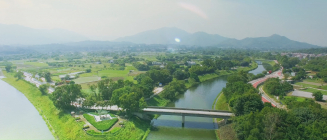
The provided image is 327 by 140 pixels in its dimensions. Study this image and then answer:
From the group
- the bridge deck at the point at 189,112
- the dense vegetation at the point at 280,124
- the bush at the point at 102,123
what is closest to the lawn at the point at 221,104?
the bridge deck at the point at 189,112

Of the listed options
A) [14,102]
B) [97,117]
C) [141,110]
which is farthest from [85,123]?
[14,102]

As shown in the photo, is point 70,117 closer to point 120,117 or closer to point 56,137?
point 56,137

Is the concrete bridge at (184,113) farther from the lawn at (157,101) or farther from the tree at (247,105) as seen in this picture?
the lawn at (157,101)

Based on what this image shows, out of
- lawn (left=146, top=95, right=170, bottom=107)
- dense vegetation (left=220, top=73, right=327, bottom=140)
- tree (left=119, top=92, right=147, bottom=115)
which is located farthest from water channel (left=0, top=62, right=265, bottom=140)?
dense vegetation (left=220, top=73, right=327, bottom=140)

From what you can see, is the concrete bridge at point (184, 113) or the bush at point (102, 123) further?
the concrete bridge at point (184, 113)

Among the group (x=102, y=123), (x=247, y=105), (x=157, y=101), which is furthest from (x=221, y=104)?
(x=102, y=123)

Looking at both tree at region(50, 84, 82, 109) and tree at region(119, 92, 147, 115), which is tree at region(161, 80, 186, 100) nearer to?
tree at region(119, 92, 147, 115)
